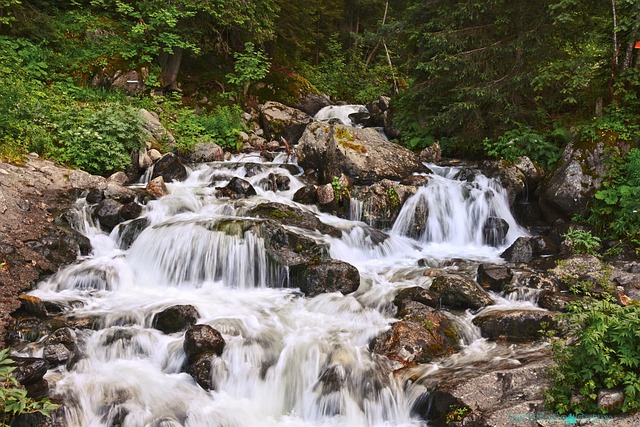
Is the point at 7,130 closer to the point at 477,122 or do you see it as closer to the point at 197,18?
the point at 197,18

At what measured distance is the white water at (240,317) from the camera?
549cm

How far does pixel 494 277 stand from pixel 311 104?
13.9 m

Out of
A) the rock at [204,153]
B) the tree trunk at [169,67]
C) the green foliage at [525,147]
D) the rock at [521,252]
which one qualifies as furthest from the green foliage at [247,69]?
the rock at [521,252]

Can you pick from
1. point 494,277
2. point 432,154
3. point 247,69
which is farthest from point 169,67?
point 494,277

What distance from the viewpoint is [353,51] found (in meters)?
27.7

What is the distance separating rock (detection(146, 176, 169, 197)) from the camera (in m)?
11.0

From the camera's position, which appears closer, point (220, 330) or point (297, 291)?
point (220, 330)

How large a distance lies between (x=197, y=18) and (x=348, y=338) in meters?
13.8

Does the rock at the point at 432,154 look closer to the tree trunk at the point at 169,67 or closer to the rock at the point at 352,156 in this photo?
the rock at the point at 352,156

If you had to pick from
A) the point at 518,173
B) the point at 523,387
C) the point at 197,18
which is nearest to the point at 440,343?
the point at 523,387

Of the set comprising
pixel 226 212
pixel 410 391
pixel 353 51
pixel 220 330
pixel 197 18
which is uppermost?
pixel 353 51

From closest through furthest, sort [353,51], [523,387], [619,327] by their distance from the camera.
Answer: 1. [619,327]
2. [523,387]
3. [353,51]

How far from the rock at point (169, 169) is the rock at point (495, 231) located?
26.7 ft

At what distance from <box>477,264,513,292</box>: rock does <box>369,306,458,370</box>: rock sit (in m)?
1.88
